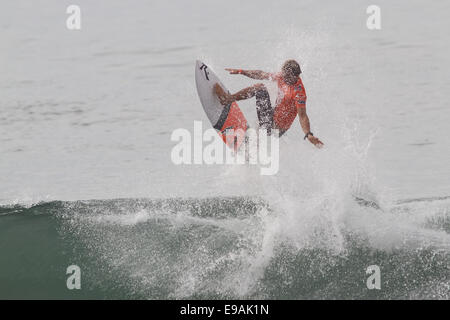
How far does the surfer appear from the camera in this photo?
338 inches

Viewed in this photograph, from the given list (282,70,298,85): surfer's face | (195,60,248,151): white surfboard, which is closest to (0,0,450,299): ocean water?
(195,60,248,151): white surfboard

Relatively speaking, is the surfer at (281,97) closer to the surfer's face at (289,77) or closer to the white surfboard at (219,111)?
the surfer's face at (289,77)

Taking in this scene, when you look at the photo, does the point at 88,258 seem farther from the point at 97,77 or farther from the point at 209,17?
the point at 209,17

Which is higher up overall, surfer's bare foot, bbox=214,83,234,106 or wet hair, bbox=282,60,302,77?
wet hair, bbox=282,60,302,77

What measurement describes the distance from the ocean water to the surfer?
24.4 inches

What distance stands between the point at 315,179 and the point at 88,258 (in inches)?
103

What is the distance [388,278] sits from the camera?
711 cm

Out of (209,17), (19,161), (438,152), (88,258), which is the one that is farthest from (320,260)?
(209,17)

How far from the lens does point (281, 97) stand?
893 centimetres

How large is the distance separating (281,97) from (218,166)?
8.63 feet

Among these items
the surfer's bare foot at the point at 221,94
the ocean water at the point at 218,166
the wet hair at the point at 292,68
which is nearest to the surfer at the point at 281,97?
the wet hair at the point at 292,68

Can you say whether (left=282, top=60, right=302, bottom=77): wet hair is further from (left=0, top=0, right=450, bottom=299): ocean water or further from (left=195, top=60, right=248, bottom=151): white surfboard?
(left=195, top=60, right=248, bottom=151): white surfboard

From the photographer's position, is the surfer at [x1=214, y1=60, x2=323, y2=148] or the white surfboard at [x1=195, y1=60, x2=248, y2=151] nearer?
the surfer at [x1=214, y1=60, x2=323, y2=148]

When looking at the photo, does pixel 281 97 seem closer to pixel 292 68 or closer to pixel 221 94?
pixel 292 68
